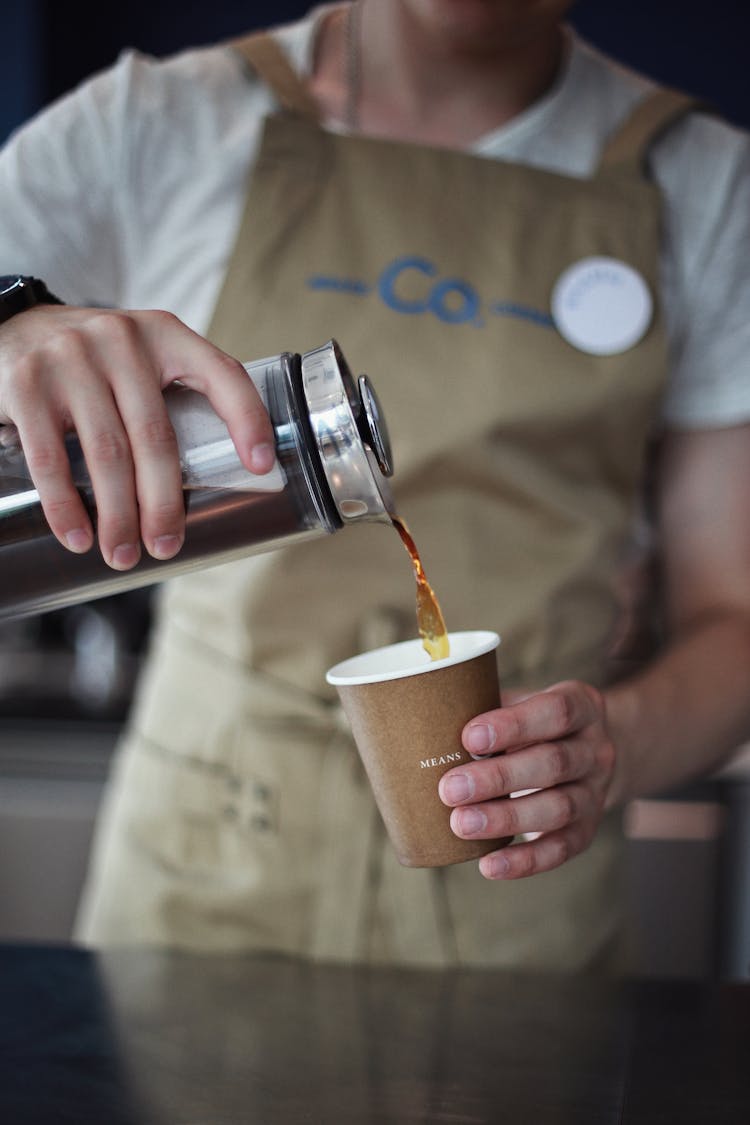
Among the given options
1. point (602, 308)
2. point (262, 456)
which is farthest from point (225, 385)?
point (602, 308)

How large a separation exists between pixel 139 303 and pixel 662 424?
55cm

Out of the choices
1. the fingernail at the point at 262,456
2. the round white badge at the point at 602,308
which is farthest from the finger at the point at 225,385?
the round white badge at the point at 602,308

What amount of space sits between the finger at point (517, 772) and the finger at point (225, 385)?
0.22 meters

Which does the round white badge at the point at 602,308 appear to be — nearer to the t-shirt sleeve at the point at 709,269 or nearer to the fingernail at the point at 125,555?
the t-shirt sleeve at the point at 709,269

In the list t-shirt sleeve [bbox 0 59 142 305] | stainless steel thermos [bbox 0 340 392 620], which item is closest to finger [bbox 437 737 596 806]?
stainless steel thermos [bbox 0 340 392 620]

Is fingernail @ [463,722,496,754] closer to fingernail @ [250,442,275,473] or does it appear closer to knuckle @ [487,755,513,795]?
knuckle @ [487,755,513,795]

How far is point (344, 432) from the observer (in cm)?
67

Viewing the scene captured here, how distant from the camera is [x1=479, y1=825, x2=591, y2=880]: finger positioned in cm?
75

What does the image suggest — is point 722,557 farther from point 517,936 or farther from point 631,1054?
point 631,1054

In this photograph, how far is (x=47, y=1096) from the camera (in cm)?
74

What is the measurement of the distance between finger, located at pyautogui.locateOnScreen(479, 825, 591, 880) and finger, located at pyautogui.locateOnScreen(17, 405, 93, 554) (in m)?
0.32

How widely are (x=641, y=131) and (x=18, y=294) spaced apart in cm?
73

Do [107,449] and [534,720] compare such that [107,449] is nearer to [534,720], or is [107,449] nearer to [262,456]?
[262,456]

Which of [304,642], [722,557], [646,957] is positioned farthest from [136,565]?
[646,957]
